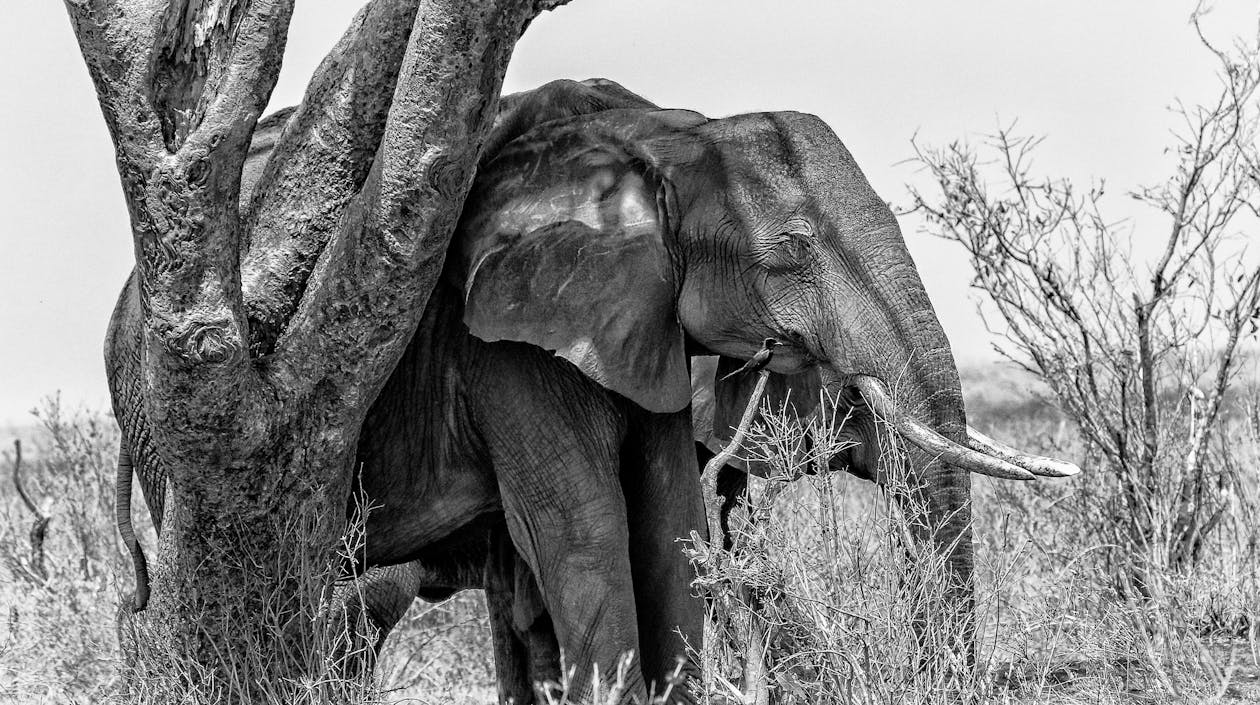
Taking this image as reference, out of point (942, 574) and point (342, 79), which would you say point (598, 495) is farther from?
point (342, 79)

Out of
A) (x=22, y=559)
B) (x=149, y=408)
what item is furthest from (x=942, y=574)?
(x=22, y=559)

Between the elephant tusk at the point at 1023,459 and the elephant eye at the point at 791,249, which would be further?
the elephant eye at the point at 791,249

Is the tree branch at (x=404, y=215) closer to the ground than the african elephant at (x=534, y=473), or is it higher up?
higher up

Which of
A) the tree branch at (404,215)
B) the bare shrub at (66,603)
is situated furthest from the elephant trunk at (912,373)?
the bare shrub at (66,603)

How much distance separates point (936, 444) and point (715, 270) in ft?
2.95

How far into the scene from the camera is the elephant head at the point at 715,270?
15.9 feet

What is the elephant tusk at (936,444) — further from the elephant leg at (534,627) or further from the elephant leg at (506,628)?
the elephant leg at (506,628)

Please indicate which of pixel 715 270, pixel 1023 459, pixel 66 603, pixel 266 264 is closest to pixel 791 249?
pixel 715 270

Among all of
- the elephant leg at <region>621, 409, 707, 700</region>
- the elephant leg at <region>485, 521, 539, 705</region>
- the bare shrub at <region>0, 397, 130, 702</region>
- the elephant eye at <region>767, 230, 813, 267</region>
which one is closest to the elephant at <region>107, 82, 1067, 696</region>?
the elephant eye at <region>767, 230, 813, 267</region>

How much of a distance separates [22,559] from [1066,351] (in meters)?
5.82

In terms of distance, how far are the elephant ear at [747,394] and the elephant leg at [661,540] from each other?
271mm

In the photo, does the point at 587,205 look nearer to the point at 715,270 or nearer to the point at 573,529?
the point at 715,270

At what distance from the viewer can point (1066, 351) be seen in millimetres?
7379

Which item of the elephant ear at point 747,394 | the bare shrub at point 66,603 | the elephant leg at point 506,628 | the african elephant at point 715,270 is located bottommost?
the bare shrub at point 66,603
